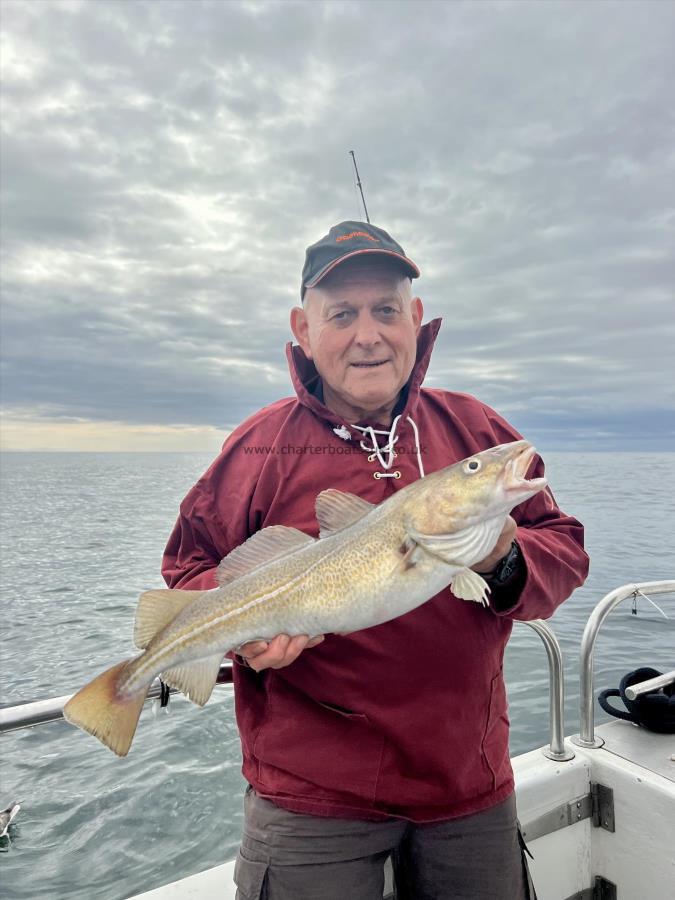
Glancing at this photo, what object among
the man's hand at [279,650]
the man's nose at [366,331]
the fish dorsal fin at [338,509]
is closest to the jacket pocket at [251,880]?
the man's hand at [279,650]

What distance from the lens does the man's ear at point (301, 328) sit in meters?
3.08

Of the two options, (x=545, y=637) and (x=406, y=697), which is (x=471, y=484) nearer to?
(x=406, y=697)

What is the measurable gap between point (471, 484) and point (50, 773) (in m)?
Result: 7.44

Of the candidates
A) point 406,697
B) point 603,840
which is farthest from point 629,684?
point 406,697

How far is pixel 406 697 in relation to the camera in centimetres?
245

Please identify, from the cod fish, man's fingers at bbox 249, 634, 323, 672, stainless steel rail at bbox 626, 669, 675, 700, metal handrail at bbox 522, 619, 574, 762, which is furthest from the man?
stainless steel rail at bbox 626, 669, 675, 700

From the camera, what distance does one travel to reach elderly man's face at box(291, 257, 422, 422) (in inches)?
109

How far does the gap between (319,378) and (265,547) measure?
0.96m

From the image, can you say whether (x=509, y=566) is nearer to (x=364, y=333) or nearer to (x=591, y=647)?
(x=364, y=333)

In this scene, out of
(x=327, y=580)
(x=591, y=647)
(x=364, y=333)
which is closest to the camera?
Answer: (x=327, y=580)

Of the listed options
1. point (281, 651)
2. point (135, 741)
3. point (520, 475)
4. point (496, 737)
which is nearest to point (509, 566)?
point (520, 475)

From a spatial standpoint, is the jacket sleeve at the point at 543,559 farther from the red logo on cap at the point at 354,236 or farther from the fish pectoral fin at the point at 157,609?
the fish pectoral fin at the point at 157,609

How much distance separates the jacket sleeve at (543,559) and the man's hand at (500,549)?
0.12m

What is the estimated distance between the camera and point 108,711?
94.3 inches
